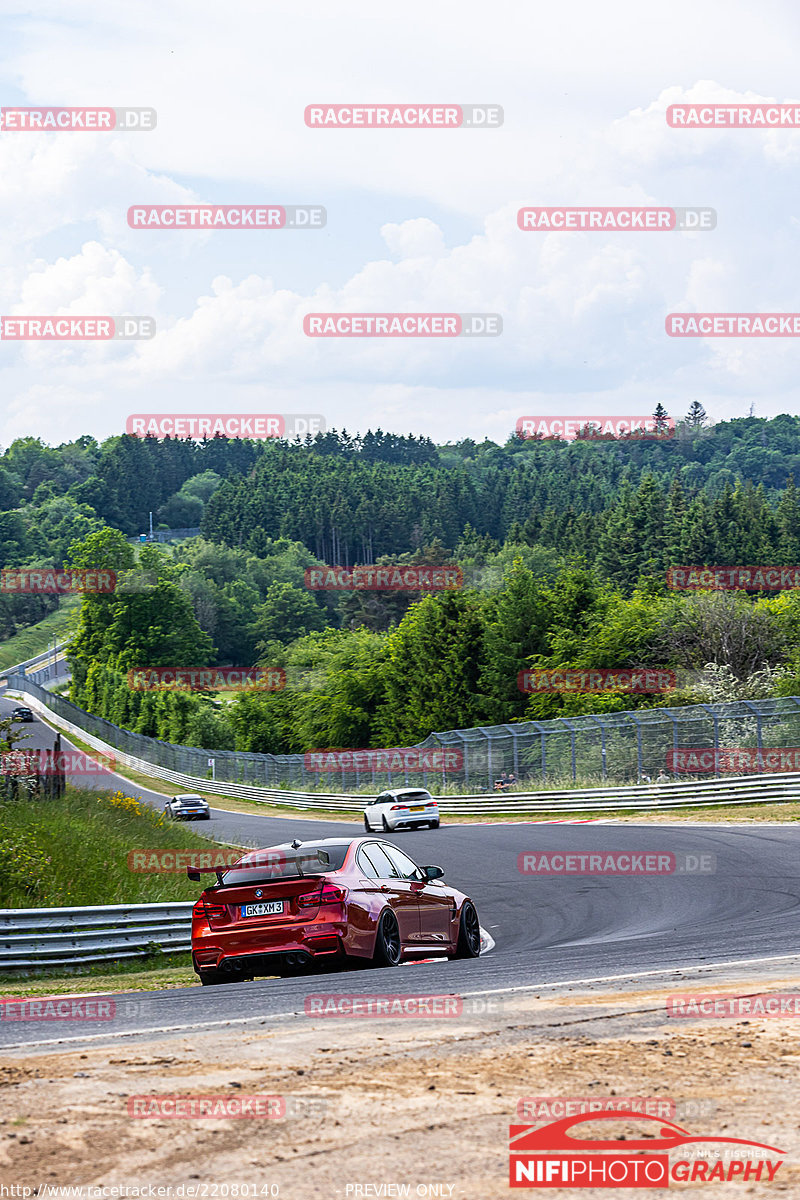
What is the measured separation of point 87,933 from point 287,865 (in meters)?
3.34

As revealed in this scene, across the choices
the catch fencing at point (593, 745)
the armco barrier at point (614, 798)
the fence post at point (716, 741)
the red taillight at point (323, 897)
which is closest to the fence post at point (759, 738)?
the catch fencing at point (593, 745)

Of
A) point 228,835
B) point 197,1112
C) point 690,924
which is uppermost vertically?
point 197,1112

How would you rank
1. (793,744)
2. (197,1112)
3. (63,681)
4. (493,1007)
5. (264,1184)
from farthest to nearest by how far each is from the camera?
(63,681) < (793,744) < (493,1007) < (197,1112) < (264,1184)

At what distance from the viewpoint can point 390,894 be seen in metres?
11.7

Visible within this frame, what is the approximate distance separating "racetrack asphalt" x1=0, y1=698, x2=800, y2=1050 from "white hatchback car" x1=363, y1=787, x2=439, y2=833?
646 cm

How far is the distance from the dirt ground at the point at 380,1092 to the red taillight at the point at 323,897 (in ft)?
10.1

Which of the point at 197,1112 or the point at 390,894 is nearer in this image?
the point at 197,1112

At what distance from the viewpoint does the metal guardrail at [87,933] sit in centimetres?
1291

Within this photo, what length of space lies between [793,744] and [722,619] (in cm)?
2643

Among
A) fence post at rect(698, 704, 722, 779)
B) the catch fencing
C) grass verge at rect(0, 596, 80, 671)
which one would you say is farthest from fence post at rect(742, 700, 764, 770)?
grass verge at rect(0, 596, 80, 671)

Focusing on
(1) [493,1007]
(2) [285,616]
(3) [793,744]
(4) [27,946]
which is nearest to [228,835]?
(3) [793,744]

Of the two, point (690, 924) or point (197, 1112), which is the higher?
point (197, 1112)

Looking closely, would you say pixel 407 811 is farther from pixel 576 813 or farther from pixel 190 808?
pixel 190 808

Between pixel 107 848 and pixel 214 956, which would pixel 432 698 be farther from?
pixel 214 956
